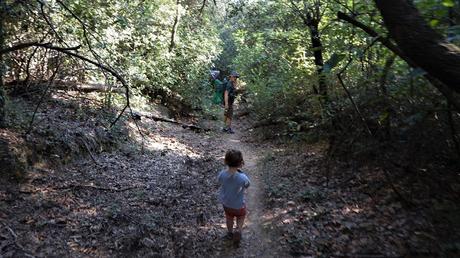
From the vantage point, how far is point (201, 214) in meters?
6.90

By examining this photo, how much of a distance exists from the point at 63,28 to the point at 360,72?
6.79m

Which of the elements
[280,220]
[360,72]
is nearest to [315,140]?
[360,72]

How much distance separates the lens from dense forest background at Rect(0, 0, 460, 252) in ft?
17.4

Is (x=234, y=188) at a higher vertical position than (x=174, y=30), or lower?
lower

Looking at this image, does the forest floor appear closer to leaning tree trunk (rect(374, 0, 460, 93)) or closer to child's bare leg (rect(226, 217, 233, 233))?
child's bare leg (rect(226, 217, 233, 233))

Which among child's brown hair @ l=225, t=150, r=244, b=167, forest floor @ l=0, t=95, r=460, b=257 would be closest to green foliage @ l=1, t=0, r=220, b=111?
forest floor @ l=0, t=95, r=460, b=257

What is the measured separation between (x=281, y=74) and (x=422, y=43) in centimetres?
1003

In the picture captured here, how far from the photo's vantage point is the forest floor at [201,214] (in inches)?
208

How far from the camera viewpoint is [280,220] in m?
6.62

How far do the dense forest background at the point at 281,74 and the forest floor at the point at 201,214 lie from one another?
1.02ft

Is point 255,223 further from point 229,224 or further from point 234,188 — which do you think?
point 234,188

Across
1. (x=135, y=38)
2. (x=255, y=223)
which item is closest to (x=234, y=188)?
(x=255, y=223)

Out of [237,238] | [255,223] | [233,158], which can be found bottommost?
[255,223]

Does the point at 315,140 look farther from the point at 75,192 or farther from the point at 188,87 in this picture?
the point at 188,87
